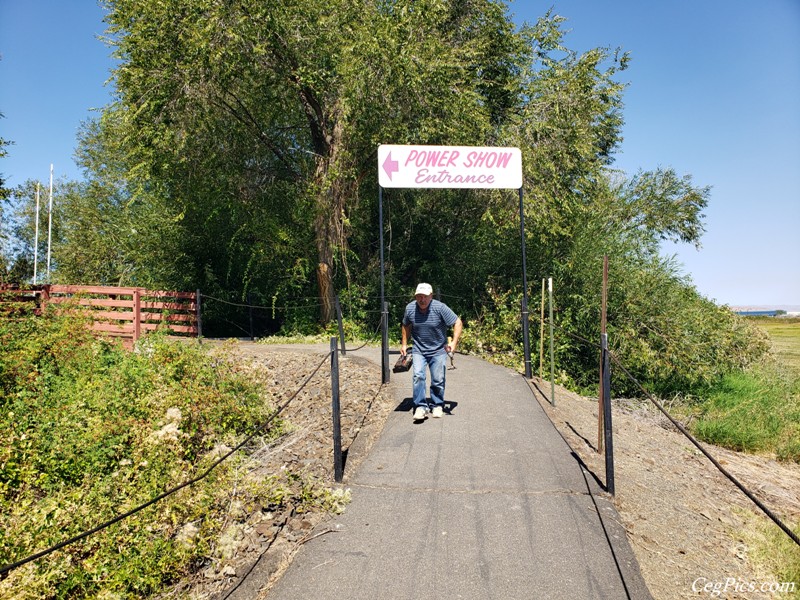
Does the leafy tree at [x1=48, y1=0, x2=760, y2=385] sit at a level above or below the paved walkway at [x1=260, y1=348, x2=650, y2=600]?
→ above

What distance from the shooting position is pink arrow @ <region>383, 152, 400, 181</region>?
943cm

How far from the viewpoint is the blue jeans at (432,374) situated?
23.8 ft

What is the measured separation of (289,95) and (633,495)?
1389 cm

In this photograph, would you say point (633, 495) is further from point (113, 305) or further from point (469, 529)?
point (113, 305)

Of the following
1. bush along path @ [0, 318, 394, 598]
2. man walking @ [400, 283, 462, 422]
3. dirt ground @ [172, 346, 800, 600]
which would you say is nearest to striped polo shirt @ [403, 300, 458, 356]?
man walking @ [400, 283, 462, 422]

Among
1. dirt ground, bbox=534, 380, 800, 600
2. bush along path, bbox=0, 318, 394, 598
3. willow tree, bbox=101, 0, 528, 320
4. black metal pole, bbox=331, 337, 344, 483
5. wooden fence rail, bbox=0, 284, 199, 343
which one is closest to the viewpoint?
dirt ground, bbox=534, 380, 800, 600

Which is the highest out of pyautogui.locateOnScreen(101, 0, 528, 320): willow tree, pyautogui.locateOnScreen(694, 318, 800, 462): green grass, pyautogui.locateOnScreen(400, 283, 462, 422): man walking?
pyautogui.locateOnScreen(101, 0, 528, 320): willow tree

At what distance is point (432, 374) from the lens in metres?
7.40

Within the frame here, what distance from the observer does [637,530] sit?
4684 millimetres

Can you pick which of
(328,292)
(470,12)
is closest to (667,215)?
(470,12)

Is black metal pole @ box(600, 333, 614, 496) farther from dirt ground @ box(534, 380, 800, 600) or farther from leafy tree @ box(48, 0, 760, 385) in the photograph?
leafy tree @ box(48, 0, 760, 385)

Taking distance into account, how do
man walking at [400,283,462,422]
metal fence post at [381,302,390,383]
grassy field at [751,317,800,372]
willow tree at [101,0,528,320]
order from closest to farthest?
man walking at [400,283,462,422] < metal fence post at [381,302,390,383] < willow tree at [101,0,528,320] < grassy field at [751,317,800,372]

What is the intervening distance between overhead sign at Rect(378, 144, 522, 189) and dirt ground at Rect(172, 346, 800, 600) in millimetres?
3586

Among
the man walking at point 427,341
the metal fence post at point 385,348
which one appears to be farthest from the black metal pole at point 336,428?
the metal fence post at point 385,348
